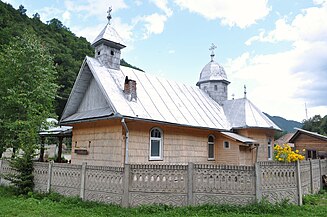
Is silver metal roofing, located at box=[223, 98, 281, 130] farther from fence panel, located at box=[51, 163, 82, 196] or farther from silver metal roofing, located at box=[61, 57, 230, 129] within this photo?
fence panel, located at box=[51, 163, 82, 196]

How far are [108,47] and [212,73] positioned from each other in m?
10.4

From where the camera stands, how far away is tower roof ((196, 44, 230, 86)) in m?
22.1

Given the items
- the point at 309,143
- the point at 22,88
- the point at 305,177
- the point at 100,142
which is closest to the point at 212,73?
the point at 309,143

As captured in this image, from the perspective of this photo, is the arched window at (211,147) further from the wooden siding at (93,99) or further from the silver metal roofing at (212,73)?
the silver metal roofing at (212,73)

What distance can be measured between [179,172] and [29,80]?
439 inches

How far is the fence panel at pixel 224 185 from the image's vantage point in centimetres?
816

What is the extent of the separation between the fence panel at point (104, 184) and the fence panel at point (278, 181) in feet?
14.2

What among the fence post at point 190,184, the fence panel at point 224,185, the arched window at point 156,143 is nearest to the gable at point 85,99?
the arched window at point 156,143

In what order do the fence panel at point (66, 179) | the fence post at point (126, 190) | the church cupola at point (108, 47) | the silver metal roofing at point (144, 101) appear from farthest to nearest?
the church cupola at point (108, 47) < the silver metal roofing at point (144, 101) < the fence panel at point (66, 179) < the fence post at point (126, 190)

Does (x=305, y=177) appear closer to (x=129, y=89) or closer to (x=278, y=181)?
(x=278, y=181)

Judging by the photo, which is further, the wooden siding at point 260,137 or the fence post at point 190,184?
the wooden siding at point 260,137

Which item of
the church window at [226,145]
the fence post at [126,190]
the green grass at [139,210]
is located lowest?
the green grass at [139,210]

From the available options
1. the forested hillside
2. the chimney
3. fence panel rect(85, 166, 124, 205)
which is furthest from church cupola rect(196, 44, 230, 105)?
the forested hillside

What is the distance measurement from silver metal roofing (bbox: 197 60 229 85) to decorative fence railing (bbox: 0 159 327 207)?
13711 mm
